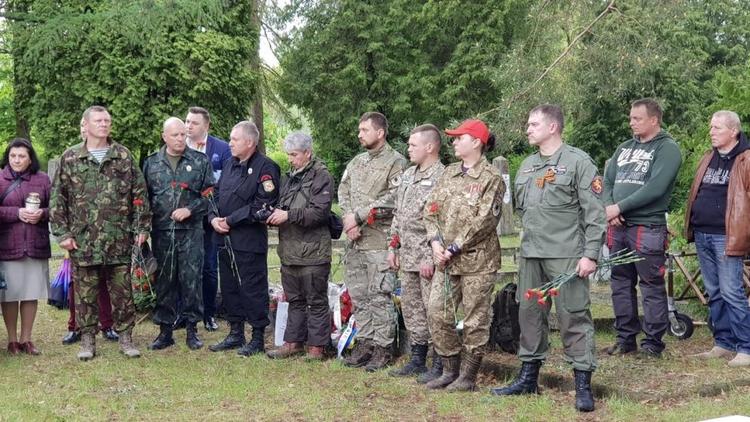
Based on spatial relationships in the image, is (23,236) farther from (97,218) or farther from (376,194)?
(376,194)

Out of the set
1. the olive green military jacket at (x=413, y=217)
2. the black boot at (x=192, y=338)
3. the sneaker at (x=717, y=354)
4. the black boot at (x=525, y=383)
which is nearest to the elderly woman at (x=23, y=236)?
→ the black boot at (x=192, y=338)

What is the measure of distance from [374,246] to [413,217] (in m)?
0.61

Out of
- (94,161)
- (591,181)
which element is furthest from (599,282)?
(94,161)

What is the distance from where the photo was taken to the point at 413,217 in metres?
6.71

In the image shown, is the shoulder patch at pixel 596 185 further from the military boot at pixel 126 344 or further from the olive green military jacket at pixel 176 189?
the military boot at pixel 126 344

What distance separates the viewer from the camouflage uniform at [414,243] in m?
6.69

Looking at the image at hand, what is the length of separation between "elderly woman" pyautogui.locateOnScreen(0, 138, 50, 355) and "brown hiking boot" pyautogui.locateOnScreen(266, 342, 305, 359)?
7.15 feet

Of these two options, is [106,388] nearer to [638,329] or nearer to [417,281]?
[417,281]

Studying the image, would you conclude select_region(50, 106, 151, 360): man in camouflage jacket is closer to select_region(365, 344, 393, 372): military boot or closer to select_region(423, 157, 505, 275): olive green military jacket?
select_region(365, 344, 393, 372): military boot

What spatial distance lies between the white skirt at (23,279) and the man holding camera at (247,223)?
1633mm

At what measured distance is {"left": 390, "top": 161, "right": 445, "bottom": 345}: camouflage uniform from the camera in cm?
669

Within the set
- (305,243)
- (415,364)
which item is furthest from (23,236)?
(415,364)

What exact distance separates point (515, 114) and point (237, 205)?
14.8 feet

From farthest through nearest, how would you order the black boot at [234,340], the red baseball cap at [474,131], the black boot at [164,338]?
the black boot at [164,338], the black boot at [234,340], the red baseball cap at [474,131]
